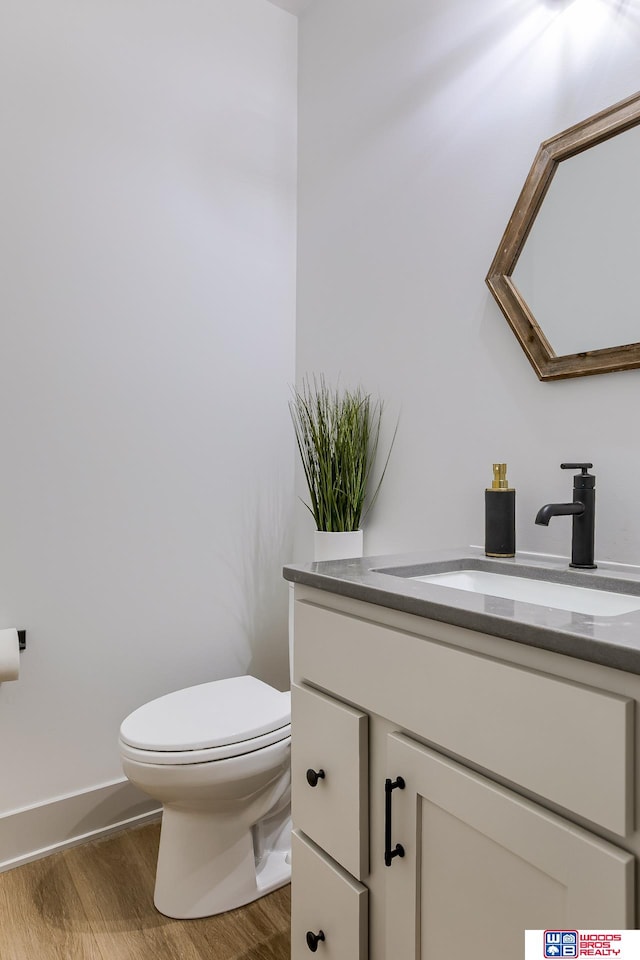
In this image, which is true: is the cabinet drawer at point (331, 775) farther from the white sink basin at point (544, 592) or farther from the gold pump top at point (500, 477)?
the gold pump top at point (500, 477)

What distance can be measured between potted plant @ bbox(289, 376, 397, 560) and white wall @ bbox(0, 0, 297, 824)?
352 mm

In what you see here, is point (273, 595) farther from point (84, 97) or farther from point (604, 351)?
point (84, 97)

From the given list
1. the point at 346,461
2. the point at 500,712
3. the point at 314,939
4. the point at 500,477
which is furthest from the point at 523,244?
the point at 314,939

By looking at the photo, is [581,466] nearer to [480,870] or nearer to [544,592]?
[544,592]

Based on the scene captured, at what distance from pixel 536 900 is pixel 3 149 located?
192cm

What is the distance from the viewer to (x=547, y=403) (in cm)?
129

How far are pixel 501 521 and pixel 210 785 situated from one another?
0.85 m

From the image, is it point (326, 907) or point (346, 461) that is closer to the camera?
point (326, 907)

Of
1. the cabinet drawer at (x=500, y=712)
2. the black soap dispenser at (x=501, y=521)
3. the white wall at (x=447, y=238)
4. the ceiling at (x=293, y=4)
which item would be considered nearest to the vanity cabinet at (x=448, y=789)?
the cabinet drawer at (x=500, y=712)

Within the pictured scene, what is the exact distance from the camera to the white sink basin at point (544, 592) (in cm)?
101

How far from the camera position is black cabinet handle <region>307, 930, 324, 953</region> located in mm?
1054

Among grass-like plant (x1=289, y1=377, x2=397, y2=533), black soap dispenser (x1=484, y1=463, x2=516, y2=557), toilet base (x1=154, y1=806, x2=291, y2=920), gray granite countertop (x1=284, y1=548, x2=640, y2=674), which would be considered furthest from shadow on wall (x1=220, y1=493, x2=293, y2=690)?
black soap dispenser (x1=484, y1=463, x2=516, y2=557)

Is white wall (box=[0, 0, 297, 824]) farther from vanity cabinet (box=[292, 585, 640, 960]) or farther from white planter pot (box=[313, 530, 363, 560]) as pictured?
vanity cabinet (box=[292, 585, 640, 960])

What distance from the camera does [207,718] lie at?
149 cm
